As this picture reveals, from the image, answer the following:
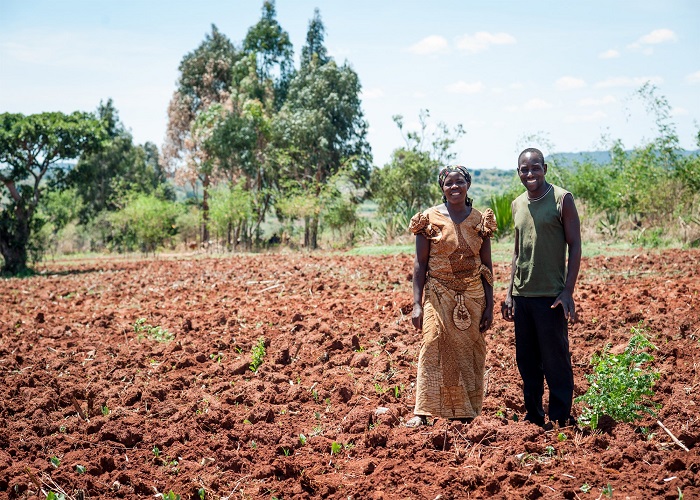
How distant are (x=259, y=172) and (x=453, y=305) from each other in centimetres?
2104

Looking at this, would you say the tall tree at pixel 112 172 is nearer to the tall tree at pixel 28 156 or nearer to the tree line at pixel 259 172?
the tree line at pixel 259 172

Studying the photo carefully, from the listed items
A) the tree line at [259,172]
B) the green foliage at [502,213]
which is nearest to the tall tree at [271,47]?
the tree line at [259,172]

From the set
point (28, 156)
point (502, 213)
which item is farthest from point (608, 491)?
point (28, 156)

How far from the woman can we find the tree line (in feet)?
37.0

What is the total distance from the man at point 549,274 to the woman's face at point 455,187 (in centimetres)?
36

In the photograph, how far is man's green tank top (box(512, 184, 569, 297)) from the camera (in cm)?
388

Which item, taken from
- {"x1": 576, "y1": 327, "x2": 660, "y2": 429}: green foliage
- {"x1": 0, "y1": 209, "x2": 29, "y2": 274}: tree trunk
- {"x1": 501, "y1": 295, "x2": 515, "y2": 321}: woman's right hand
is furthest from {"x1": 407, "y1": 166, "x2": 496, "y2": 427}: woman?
{"x1": 0, "y1": 209, "x2": 29, "y2": 274}: tree trunk

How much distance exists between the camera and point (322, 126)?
80.1ft

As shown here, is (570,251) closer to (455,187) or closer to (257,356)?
(455,187)

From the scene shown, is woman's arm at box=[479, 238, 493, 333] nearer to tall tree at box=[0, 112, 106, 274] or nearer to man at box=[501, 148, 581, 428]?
man at box=[501, 148, 581, 428]

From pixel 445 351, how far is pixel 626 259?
306 inches

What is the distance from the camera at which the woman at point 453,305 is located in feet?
13.5

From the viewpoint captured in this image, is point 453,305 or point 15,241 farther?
point 15,241

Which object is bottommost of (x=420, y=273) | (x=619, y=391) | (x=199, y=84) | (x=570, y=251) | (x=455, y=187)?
(x=619, y=391)
